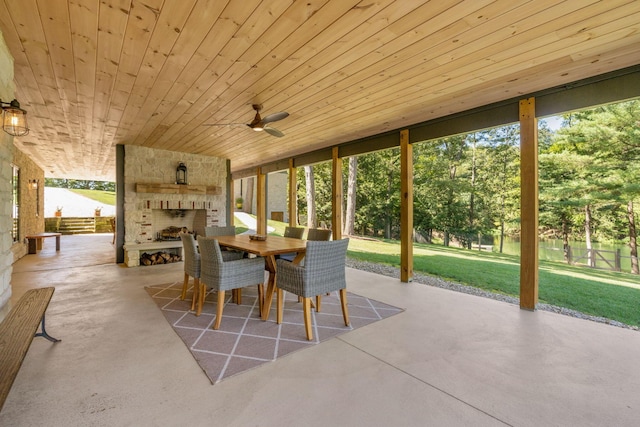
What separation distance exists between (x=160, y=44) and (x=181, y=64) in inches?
11.8

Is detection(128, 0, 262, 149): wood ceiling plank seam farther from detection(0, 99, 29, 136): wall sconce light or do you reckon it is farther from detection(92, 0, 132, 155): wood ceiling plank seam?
detection(0, 99, 29, 136): wall sconce light

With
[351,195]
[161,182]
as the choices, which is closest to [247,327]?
[161,182]

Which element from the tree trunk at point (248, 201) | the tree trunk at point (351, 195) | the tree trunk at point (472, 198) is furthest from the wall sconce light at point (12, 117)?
the tree trunk at point (248, 201)

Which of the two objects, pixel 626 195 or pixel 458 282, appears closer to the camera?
pixel 458 282

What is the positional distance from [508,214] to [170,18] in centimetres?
1031

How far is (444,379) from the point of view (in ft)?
6.06

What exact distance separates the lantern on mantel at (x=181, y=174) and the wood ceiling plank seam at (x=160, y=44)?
→ 2938 mm

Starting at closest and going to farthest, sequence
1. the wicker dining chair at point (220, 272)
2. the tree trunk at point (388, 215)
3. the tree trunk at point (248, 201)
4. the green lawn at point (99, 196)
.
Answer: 1. the wicker dining chair at point (220, 272)
2. the tree trunk at point (388, 215)
3. the tree trunk at point (248, 201)
4. the green lawn at point (99, 196)

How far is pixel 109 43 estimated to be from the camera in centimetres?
210

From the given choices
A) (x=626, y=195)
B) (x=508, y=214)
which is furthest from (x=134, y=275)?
(x=508, y=214)

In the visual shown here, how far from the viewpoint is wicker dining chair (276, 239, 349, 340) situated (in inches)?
98.2

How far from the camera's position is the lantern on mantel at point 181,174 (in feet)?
20.1

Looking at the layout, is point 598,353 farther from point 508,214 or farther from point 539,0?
point 508,214

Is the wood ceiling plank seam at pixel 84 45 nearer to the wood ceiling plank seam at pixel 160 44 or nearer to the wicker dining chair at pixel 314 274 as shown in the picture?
the wood ceiling plank seam at pixel 160 44
